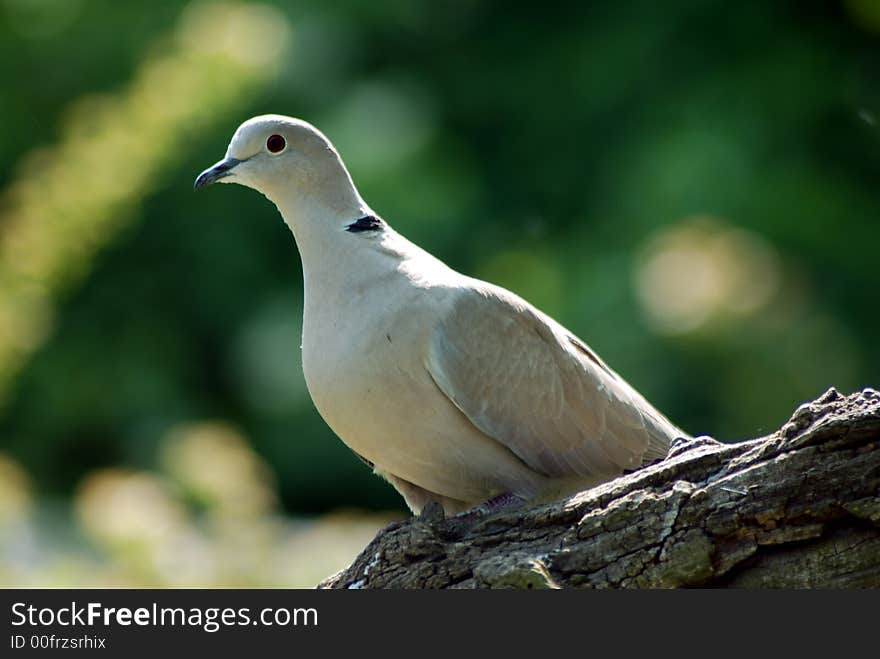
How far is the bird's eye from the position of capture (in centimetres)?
286

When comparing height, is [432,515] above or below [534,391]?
below

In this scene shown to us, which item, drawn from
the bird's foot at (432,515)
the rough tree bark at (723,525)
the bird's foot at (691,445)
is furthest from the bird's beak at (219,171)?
the bird's foot at (691,445)

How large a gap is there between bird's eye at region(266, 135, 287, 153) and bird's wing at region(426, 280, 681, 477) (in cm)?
55

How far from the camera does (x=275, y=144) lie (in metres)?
2.86

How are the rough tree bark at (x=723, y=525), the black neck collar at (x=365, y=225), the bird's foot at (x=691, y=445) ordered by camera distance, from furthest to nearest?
1. the black neck collar at (x=365, y=225)
2. the bird's foot at (x=691, y=445)
3. the rough tree bark at (x=723, y=525)

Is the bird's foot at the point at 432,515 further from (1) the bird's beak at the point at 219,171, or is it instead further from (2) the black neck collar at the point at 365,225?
(1) the bird's beak at the point at 219,171

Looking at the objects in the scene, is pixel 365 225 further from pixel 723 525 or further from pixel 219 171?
pixel 723 525

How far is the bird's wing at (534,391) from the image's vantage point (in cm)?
265

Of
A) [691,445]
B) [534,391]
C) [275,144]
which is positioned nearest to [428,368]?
[534,391]

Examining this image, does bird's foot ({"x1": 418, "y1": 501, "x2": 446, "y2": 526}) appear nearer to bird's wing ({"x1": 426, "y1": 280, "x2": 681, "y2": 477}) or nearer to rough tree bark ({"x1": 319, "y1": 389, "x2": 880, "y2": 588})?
rough tree bark ({"x1": 319, "y1": 389, "x2": 880, "y2": 588})

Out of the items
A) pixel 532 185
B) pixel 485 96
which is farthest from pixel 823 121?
pixel 485 96

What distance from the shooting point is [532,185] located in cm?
818

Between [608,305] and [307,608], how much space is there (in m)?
4.45

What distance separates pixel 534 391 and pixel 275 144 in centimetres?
81
